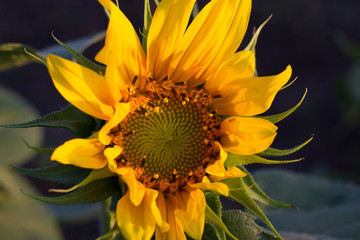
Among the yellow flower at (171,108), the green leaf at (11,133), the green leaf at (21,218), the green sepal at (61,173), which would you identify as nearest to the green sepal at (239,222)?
the yellow flower at (171,108)

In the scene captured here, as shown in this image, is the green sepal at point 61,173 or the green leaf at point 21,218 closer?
the green sepal at point 61,173

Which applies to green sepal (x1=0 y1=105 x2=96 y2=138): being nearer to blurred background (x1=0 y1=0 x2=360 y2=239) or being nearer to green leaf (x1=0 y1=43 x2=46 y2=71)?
green leaf (x1=0 y1=43 x2=46 y2=71)

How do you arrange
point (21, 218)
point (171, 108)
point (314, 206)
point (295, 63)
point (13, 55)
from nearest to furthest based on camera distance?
point (171, 108) → point (13, 55) → point (21, 218) → point (314, 206) → point (295, 63)

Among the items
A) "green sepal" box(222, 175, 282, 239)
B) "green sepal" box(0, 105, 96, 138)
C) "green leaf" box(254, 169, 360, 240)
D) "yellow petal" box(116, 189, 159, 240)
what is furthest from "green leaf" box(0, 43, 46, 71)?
"green leaf" box(254, 169, 360, 240)

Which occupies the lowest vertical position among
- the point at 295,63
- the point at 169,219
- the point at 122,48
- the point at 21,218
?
the point at 21,218

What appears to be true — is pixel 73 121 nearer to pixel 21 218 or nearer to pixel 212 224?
pixel 212 224

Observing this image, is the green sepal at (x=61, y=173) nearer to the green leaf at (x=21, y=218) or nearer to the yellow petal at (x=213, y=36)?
the yellow petal at (x=213, y=36)

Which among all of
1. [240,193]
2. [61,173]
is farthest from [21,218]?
[240,193]
